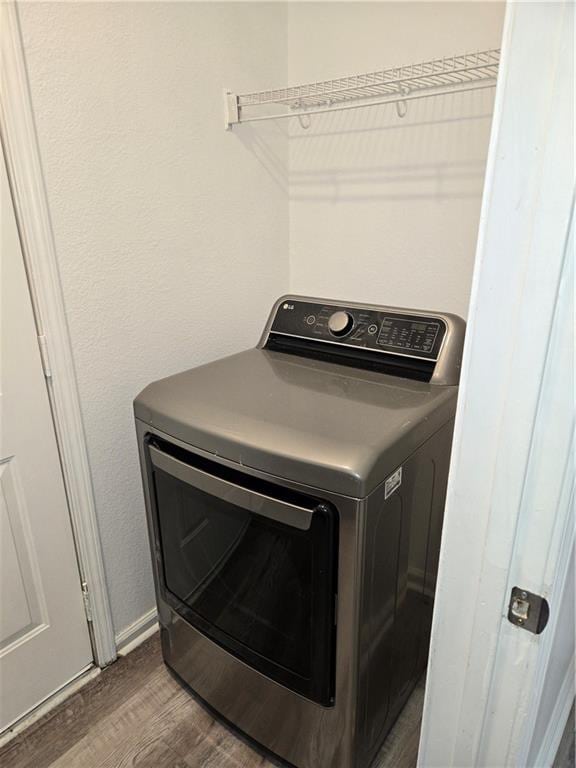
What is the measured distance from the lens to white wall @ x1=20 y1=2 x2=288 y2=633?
1243 millimetres

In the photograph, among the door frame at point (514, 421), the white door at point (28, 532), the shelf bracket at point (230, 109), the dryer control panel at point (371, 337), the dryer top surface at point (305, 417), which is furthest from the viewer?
the shelf bracket at point (230, 109)

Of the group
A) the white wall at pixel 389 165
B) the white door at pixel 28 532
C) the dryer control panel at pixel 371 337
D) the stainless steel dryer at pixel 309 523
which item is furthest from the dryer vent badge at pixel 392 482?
the white door at pixel 28 532

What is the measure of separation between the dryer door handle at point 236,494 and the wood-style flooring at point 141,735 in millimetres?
753

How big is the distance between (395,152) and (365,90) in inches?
8.0

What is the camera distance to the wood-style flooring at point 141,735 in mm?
1337

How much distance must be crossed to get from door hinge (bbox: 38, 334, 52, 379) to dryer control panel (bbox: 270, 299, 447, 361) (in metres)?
0.67

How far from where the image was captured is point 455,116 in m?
1.50

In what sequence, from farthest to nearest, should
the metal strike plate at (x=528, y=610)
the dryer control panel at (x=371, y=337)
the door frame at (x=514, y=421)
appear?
1. the dryer control panel at (x=371, y=337)
2. the metal strike plate at (x=528, y=610)
3. the door frame at (x=514, y=421)

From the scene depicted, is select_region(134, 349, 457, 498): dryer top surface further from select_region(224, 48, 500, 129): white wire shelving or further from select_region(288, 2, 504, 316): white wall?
select_region(224, 48, 500, 129): white wire shelving

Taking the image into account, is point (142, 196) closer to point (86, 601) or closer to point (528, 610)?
point (86, 601)

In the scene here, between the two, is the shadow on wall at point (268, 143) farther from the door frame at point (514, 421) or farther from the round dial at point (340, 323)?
the door frame at point (514, 421)

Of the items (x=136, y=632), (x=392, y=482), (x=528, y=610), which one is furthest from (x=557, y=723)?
(x=136, y=632)

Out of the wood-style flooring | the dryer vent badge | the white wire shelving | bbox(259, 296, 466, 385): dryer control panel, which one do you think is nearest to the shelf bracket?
the white wire shelving

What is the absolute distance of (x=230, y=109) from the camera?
1.61 m
